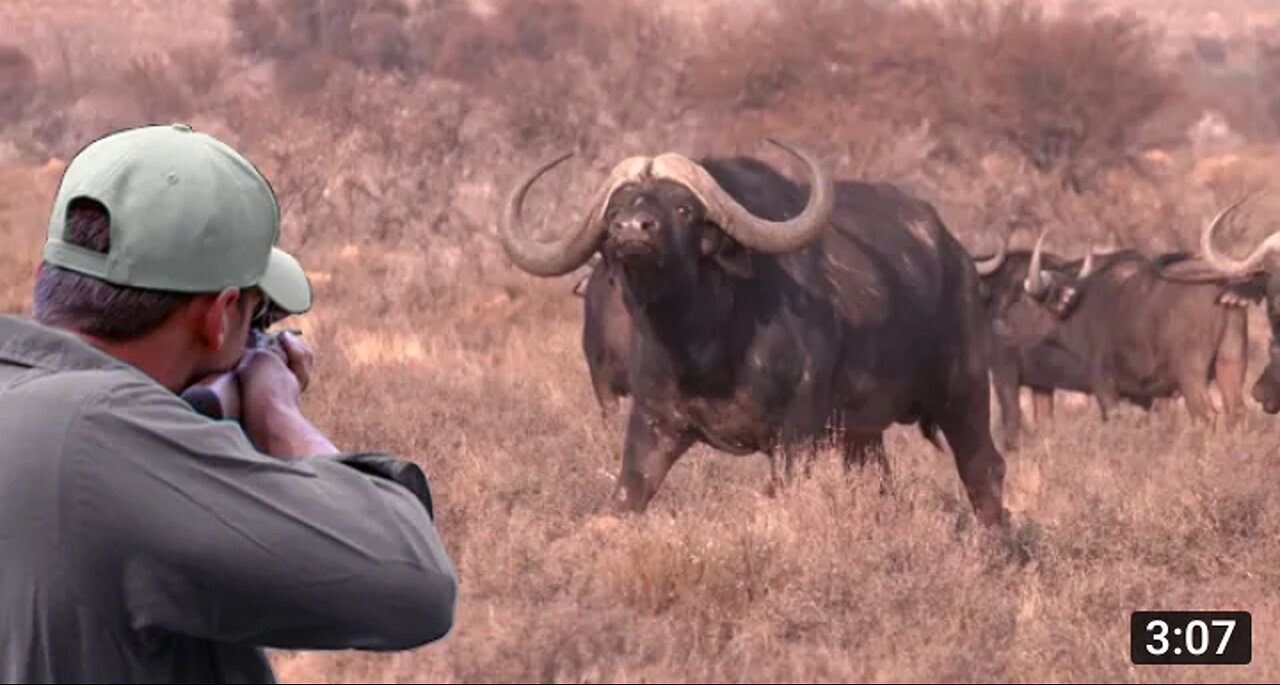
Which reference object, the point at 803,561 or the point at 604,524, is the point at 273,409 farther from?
the point at 604,524

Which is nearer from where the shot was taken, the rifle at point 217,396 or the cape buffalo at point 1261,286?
the rifle at point 217,396

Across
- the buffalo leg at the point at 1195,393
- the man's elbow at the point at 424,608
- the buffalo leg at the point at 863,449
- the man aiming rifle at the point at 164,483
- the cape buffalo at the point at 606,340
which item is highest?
the man aiming rifle at the point at 164,483

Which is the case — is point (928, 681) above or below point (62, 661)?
below

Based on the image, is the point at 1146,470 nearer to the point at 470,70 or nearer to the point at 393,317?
the point at 393,317

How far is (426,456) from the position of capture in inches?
381

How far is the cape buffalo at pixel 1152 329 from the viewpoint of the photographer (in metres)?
15.8

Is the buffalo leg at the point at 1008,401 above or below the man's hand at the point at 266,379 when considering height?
below

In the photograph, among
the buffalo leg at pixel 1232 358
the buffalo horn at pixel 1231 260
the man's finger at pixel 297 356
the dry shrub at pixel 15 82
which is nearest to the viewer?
the man's finger at pixel 297 356

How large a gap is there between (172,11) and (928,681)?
4526cm

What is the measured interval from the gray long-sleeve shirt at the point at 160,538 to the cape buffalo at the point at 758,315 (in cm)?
563

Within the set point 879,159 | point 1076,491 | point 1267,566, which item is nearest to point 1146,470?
point 1076,491

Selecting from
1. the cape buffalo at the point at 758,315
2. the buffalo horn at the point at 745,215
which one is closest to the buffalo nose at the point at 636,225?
the cape buffalo at the point at 758,315
